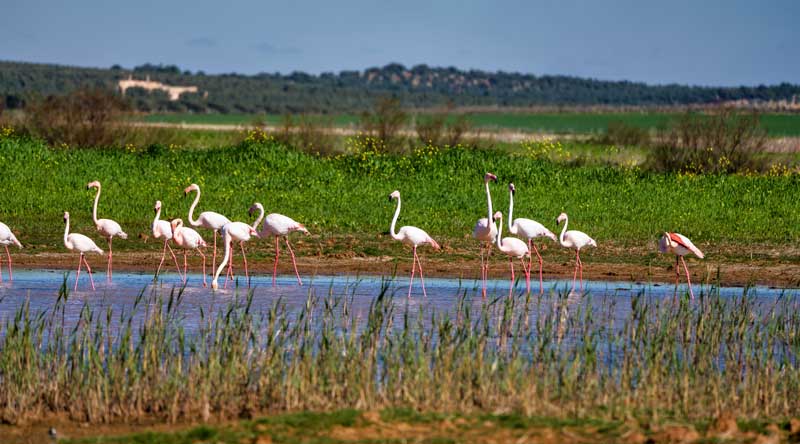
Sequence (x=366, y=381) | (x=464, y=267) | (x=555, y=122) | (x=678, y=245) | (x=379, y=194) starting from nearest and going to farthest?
(x=366, y=381) < (x=678, y=245) < (x=464, y=267) < (x=379, y=194) < (x=555, y=122)

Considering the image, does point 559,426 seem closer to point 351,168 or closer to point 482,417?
point 482,417

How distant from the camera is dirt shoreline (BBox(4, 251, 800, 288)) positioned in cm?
1800

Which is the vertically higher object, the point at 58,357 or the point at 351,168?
the point at 351,168

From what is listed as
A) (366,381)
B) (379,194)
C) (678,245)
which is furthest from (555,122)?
(366,381)

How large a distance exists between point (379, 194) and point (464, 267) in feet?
21.9

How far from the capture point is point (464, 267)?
1877 cm

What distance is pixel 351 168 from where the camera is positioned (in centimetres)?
2836

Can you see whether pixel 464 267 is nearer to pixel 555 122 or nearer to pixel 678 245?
pixel 678 245

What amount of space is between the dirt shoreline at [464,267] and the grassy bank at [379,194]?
65cm

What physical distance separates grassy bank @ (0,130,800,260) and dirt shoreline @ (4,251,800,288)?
652mm

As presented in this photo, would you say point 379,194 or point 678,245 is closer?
point 678,245

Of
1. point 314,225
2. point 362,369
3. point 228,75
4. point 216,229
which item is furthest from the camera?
point 228,75

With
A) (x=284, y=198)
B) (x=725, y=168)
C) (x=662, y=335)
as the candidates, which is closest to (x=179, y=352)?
(x=662, y=335)

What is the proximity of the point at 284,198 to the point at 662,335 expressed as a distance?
48.3 feet
